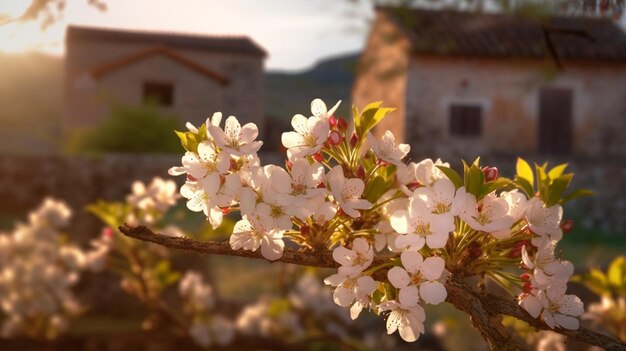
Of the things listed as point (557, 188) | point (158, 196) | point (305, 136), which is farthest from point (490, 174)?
point (158, 196)

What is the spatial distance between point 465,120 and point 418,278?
539 inches

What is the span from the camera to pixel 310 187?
95 centimetres

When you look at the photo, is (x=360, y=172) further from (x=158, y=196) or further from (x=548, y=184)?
(x=158, y=196)

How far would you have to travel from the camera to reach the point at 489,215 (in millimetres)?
991

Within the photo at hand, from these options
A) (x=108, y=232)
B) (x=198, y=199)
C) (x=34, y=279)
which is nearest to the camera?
(x=198, y=199)

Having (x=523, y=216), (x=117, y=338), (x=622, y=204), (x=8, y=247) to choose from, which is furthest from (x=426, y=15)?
(x=523, y=216)

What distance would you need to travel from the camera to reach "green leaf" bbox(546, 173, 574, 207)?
1107 mm

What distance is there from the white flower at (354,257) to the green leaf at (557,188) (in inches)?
12.0

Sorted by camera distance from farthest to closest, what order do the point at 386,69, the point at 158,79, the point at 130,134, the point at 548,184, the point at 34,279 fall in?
the point at 158,79, the point at 386,69, the point at 130,134, the point at 34,279, the point at 548,184

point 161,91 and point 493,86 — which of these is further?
point 161,91

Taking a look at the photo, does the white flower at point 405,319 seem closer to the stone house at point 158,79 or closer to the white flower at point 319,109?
the white flower at point 319,109

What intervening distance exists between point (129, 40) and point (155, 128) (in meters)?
5.26

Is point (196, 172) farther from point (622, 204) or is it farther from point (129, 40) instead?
point (129, 40)

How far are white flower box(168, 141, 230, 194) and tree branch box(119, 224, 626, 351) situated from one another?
0.08 m
